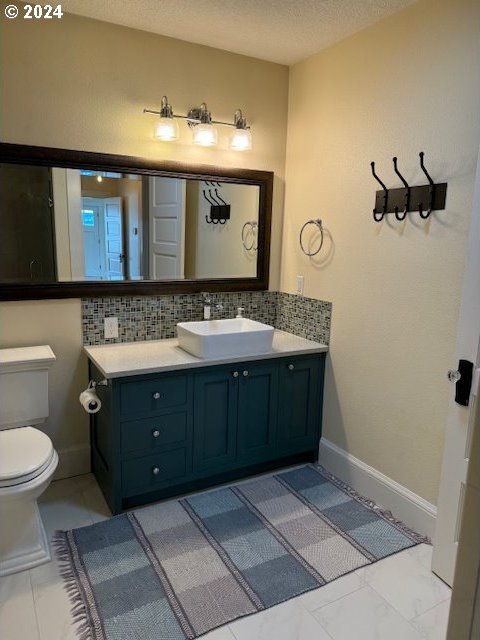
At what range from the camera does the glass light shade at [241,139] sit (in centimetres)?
275

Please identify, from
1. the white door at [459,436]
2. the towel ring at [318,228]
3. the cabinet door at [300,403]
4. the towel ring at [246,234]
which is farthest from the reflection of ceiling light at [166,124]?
the white door at [459,436]

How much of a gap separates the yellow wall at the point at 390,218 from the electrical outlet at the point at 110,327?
1.20m

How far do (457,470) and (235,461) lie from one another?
120 cm

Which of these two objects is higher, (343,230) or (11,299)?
(343,230)

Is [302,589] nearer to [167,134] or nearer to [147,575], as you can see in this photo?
[147,575]

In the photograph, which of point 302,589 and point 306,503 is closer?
point 302,589

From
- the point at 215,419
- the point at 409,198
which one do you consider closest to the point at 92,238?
the point at 215,419

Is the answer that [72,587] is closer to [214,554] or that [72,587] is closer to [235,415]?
[214,554]

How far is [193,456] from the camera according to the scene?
252 centimetres

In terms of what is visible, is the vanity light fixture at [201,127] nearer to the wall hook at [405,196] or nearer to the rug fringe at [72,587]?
the wall hook at [405,196]

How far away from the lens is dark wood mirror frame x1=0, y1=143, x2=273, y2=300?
7.77ft

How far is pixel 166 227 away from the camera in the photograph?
109 inches

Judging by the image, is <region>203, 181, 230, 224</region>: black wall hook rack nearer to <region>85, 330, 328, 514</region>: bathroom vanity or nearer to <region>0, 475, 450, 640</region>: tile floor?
<region>85, 330, 328, 514</region>: bathroom vanity

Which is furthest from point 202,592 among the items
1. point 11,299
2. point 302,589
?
point 11,299
